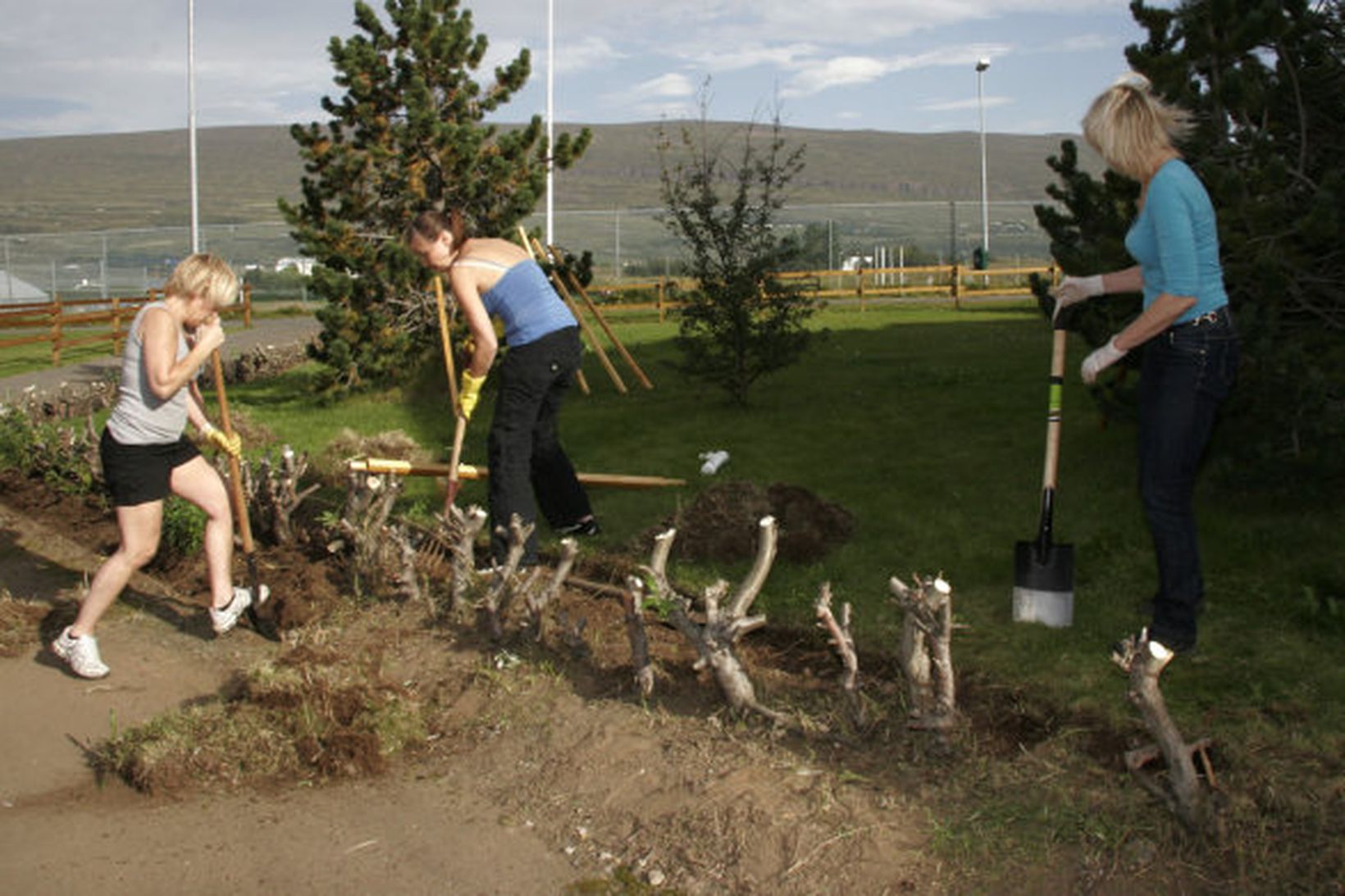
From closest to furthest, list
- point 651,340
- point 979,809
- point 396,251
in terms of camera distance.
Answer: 1. point 979,809
2. point 396,251
3. point 651,340

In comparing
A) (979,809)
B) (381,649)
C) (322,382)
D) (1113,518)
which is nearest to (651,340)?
(322,382)

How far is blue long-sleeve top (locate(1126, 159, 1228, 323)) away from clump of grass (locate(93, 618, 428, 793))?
282 cm

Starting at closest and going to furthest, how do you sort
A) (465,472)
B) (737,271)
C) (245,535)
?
(245,535) < (465,472) < (737,271)

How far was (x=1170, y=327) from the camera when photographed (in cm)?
402

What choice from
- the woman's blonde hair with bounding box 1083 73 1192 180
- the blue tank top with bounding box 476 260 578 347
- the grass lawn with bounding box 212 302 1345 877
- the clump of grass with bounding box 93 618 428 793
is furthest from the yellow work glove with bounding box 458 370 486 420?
the woman's blonde hair with bounding box 1083 73 1192 180

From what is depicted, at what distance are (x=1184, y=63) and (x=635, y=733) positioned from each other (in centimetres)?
364

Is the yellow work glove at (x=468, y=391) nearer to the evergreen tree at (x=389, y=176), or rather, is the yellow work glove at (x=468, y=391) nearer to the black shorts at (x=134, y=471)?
the black shorts at (x=134, y=471)

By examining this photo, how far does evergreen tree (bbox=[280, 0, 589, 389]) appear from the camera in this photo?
36.2 ft

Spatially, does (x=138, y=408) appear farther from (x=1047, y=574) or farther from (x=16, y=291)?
(x=16, y=291)

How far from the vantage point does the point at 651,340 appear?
18484 millimetres

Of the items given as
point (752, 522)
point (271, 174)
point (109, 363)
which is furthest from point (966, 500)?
point (271, 174)

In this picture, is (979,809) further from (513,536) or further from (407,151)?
(407,151)

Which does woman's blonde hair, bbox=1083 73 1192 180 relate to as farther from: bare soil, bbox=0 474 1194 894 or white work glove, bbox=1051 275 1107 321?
bare soil, bbox=0 474 1194 894

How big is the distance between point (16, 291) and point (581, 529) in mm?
29295
